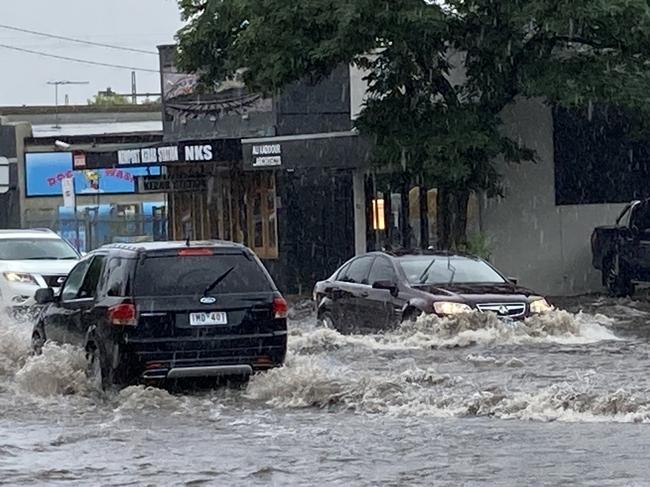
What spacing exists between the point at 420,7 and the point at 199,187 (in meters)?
14.7

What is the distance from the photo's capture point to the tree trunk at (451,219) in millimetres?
28188

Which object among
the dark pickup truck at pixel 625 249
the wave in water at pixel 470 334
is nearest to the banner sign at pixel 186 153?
the dark pickup truck at pixel 625 249

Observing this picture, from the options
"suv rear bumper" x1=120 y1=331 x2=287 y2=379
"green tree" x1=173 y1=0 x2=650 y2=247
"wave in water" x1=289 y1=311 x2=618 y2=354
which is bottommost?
"wave in water" x1=289 y1=311 x2=618 y2=354

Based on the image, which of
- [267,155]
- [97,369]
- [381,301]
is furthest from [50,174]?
[97,369]

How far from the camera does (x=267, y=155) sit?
1192 inches

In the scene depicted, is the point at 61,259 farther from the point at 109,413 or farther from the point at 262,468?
the point at 262,468

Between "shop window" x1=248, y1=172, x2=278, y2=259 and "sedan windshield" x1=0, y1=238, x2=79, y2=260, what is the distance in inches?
363

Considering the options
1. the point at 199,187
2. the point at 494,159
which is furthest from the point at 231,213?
the point at 494,159

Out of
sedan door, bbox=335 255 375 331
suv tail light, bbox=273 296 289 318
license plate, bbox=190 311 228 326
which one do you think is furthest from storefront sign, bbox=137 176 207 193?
license plate, bbox=190 311 228 326

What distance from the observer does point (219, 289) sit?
14.7 metres

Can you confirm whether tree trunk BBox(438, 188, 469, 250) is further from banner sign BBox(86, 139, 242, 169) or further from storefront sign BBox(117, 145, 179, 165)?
storefront sign BBox(117, 145, 179, 165)

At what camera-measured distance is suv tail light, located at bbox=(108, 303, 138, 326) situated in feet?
46.7

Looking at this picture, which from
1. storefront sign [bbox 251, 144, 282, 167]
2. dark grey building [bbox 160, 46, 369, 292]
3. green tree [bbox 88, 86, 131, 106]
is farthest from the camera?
green tree [bbox 88, 86, 131, 106]

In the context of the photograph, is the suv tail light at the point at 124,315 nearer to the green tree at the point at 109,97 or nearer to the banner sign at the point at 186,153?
the banner sign at the point at 186,153
